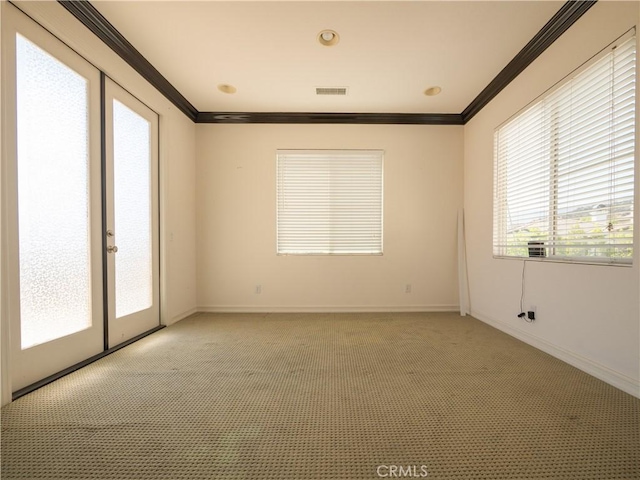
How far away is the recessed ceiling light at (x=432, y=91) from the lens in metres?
3.26

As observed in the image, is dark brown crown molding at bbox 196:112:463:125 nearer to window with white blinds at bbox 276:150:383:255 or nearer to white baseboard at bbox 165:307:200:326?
window with white blinds at bbox 276:150:383:255

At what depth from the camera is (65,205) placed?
2.06 m

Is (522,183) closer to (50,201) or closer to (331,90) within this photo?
(331,90)

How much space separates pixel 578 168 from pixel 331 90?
2.49 meters

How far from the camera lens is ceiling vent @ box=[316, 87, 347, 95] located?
3.24 metres

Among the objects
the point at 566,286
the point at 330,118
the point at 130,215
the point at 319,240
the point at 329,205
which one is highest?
the point at 330,118

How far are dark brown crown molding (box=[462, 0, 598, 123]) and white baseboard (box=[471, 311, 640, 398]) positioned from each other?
2549 mm

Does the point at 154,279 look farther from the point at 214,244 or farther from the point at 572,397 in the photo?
the point at 572,397

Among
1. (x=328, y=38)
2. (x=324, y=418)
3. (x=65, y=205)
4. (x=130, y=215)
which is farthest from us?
(x=130, y=215)

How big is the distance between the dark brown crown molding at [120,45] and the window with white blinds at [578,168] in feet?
12.2

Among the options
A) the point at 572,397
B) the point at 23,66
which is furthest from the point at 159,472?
the point at 23,66

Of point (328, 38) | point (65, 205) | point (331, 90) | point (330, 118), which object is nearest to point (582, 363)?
point (328, 38)

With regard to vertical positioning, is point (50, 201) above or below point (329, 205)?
below

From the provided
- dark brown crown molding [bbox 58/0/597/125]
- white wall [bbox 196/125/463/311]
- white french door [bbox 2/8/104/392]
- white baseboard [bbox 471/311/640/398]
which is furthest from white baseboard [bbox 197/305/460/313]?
dark brown crown molding [bbox 58/0/597/125]
